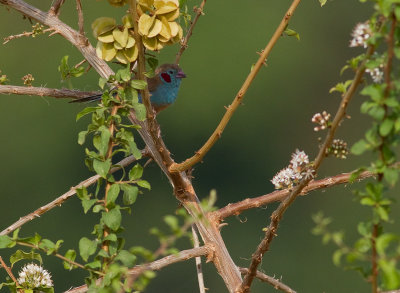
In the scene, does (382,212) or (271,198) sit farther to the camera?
(271,198)

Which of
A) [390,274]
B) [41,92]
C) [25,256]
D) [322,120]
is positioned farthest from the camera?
[41,92]

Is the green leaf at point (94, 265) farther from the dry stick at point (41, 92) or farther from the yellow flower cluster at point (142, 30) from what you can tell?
the dry stick at point (41, 92)

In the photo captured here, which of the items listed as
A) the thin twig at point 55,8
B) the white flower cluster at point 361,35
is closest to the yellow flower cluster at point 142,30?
the white flower cluster at point 361,35

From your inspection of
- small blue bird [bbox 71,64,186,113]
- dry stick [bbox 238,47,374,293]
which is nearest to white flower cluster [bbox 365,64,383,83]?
dry stick [bbox 238,47,374,293]

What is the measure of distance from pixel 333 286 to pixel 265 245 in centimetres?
1558

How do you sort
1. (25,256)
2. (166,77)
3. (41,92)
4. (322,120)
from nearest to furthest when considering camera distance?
(322,120), (25,256), (41,92), (166,77)

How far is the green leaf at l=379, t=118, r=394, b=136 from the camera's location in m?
1.36

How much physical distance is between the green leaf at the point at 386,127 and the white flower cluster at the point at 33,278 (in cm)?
105

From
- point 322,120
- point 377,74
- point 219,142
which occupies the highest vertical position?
point 219,142

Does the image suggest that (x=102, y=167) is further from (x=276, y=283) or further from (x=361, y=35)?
(x=276, y=283)

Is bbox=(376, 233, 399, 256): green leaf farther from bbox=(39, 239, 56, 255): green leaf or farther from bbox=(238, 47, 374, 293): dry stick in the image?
bbox=(39, 239, 56, 255): green leaf

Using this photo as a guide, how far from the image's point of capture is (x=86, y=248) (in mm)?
1800

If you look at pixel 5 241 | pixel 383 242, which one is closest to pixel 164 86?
pixel 5 241

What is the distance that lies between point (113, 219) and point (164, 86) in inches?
102
